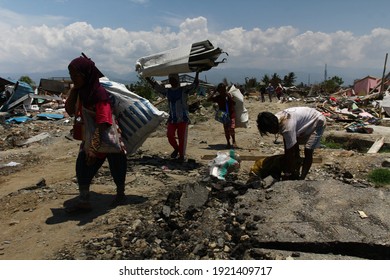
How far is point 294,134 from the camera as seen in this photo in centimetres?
401

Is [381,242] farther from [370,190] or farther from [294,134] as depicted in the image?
[294,134]

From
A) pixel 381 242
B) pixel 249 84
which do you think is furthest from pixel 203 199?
pixel 249 84

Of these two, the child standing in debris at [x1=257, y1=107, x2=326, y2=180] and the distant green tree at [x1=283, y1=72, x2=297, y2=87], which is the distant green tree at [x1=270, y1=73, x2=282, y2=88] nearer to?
the distant green tree at [x1=283, y1=72, x2=297, y2=87]

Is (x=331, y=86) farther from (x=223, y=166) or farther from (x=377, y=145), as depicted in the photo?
(x=223, y=166)

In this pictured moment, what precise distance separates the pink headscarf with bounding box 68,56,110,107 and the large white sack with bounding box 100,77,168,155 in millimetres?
512

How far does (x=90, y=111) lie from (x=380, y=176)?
4.16 meters

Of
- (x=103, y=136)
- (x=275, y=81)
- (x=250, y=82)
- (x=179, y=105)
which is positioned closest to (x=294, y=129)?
(x=103, y=136)

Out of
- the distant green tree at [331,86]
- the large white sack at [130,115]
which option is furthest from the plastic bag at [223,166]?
the distant green tree at [331,86]

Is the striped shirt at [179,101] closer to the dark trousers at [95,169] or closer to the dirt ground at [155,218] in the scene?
the dirt ground at [155,218]

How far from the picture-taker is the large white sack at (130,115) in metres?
3.98

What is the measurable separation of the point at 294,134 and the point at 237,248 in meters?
1.60

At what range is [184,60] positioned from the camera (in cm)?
529

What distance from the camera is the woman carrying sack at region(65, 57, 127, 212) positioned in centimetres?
333
